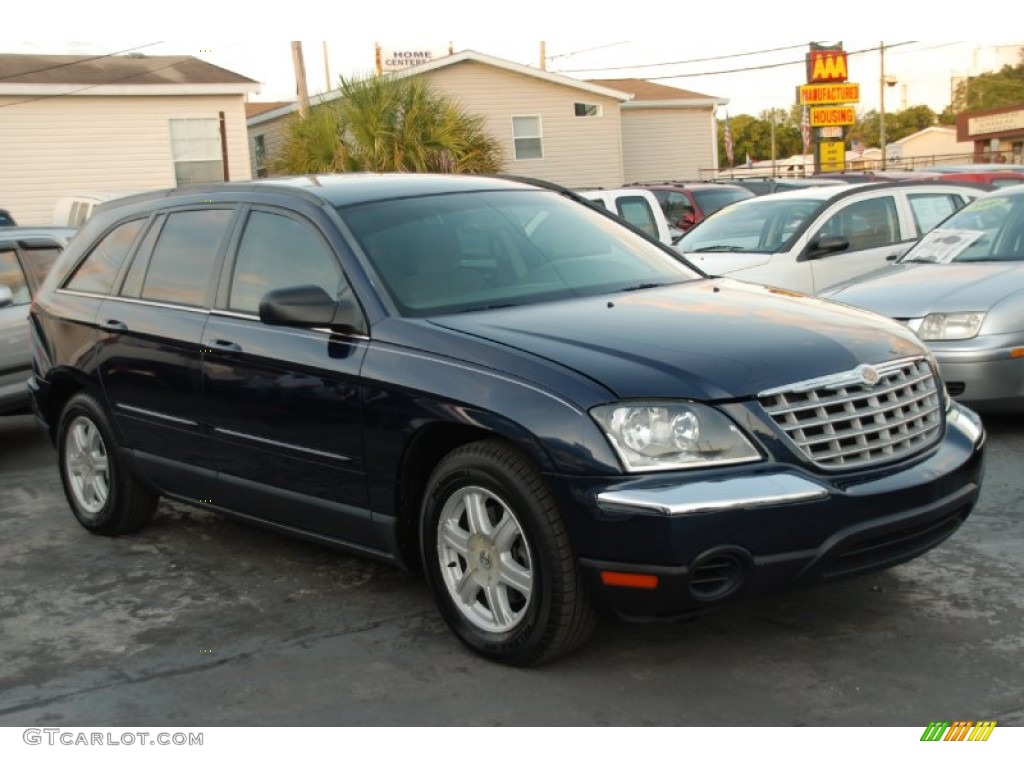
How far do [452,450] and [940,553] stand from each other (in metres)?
2.22

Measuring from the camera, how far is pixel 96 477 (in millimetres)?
6707

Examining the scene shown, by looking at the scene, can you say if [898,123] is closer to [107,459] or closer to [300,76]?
[300,76]

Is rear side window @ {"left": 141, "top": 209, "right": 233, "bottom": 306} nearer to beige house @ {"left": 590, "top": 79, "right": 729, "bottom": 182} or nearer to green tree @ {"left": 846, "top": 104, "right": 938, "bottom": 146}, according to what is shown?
beige house @ {"left": 590, "top": 79, "right": 729, "bottom": 182}

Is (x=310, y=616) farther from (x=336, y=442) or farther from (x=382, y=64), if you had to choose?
(x=382, y=64)

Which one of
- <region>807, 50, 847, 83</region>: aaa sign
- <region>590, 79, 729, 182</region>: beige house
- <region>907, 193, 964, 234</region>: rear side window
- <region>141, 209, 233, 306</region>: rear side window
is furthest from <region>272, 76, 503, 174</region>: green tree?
<region>141, 209, 233, 306</region>: rear side window

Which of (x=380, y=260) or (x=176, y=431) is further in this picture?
(x=176, y=431)

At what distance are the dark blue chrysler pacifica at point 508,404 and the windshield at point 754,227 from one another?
230 inches

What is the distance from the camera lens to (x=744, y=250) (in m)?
11.8

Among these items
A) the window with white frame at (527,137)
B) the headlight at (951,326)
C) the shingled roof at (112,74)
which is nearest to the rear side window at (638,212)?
the headlight at (951,326)

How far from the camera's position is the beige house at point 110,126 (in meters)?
27.3

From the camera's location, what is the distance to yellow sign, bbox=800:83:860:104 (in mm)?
35562

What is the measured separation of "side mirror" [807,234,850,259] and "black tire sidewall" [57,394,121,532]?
607 cm

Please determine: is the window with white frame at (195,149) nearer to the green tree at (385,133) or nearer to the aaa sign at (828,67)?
the green tree at (385,133)

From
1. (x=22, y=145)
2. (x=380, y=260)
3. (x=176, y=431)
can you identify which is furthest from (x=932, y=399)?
(x=22, y=145)
